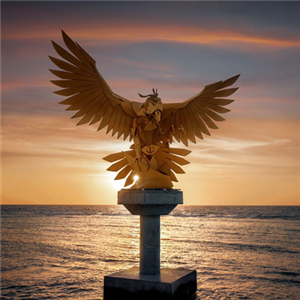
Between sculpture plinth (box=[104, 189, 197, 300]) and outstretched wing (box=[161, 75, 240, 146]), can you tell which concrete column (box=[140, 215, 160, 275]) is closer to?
sculpture plinth (box=[104, 189, 197, 300])

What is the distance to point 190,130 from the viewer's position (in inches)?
464

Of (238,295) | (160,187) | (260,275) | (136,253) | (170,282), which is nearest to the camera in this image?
(170,282)

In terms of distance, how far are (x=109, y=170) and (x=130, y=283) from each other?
11.2 ft

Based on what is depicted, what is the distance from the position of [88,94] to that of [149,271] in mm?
5513

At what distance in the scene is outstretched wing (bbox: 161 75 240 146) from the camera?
1122 centimetres

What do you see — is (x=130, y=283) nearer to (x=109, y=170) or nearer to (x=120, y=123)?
(x=109, y=170)

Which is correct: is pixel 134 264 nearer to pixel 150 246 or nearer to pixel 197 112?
pixel 150 246

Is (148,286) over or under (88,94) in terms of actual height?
under

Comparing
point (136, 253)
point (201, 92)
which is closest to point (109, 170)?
point (201, 92)

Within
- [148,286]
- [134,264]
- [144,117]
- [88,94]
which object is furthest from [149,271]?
[134,264]

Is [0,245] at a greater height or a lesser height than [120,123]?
lesser

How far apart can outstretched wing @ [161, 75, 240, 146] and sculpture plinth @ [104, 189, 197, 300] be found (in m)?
2.08

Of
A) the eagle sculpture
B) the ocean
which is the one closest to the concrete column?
the eagle sculpture

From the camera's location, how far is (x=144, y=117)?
35.2 feet
